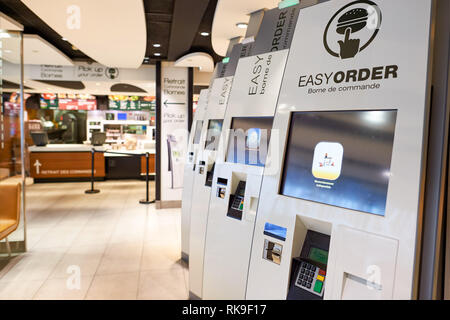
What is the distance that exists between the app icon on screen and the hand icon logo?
44 centimetres

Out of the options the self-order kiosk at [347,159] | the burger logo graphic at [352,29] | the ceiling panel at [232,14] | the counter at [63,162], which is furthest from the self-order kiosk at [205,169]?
the counter at [63,162]

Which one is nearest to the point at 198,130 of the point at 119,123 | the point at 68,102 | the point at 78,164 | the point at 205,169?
the point at 205,169

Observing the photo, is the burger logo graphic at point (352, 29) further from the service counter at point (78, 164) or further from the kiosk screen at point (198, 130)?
the service counter at point (78, 164)

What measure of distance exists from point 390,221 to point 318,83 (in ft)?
2.52

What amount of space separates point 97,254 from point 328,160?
3.72m

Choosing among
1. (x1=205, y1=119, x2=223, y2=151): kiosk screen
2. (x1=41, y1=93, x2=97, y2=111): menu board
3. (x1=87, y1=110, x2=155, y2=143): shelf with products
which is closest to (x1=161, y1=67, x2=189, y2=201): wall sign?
(x1=205, y1=119, x2=223, y2=151): kiosk screen

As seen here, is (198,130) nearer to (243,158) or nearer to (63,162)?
(243,158)

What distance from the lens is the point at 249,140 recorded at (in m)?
2.35

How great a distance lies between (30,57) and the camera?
20.7 ft

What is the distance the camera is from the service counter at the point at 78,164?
9.45m

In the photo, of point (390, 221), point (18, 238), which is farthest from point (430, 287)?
point (18, 238)

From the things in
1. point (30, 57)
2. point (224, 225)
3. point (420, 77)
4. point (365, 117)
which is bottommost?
point (224, 225)
